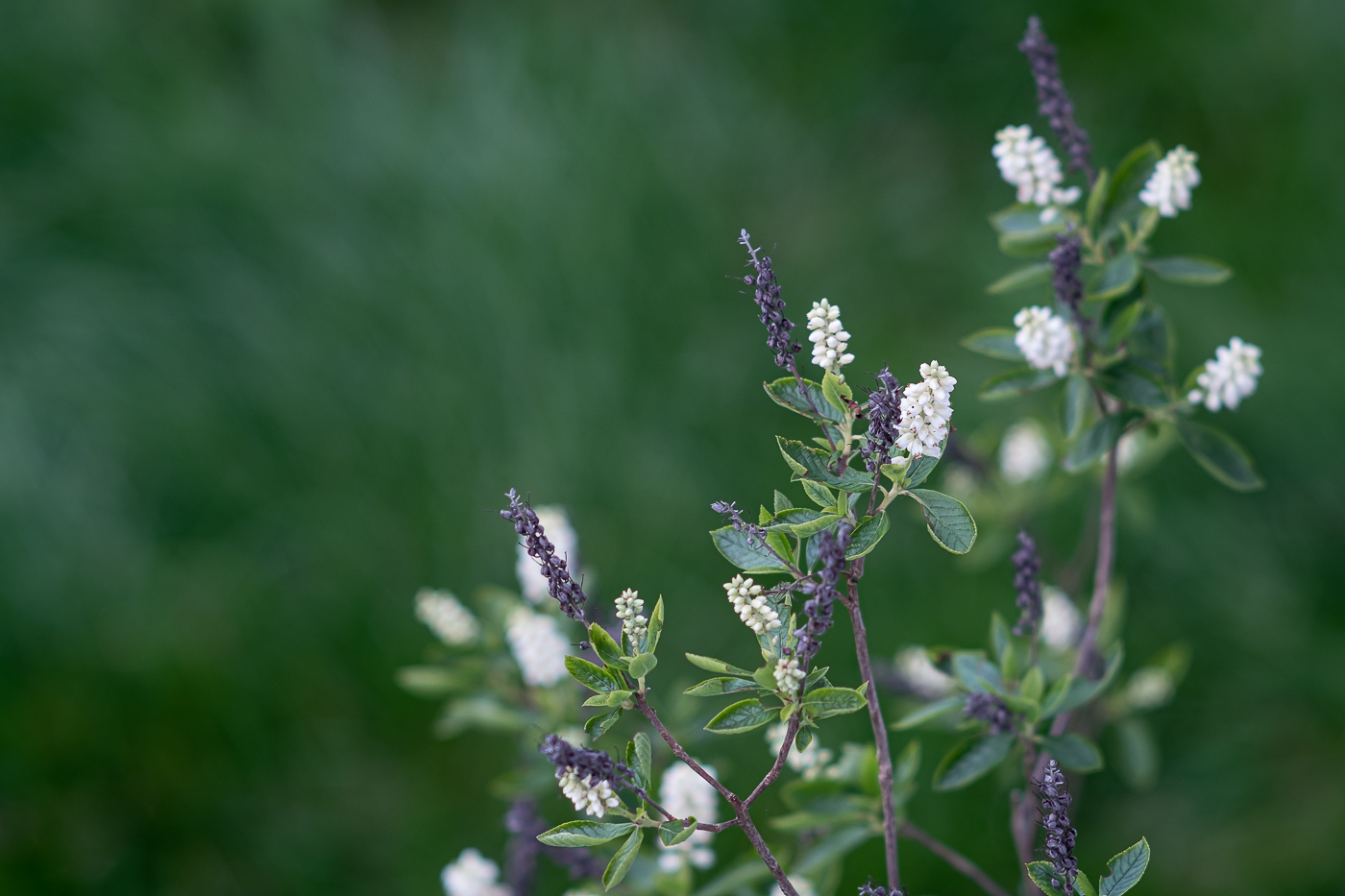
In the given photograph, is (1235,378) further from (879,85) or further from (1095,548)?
(879,85)

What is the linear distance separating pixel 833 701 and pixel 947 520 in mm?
176

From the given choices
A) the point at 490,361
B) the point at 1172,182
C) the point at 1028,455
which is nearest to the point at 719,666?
the point at 1172,182

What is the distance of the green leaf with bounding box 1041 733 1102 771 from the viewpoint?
1.15 metres

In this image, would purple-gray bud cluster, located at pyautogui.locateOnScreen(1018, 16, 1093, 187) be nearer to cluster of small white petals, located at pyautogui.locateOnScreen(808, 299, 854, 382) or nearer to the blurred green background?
cluster of small white petals, located at pyautogui.locateOnScreen(808, 299, 854, 382)

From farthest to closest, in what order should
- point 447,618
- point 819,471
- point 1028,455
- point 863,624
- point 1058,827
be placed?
point 1028,455, point 447,618, point 863,624, point 819,471, point 1058,827

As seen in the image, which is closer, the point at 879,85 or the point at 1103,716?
the point at 1103,716

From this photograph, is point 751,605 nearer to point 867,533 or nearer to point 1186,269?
point 867,533

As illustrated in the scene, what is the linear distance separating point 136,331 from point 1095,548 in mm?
2979

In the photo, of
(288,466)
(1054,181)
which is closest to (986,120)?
(288,466)

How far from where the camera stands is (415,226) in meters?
3.60

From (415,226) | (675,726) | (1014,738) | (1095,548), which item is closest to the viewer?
(1014,738)

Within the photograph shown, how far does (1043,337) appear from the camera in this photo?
1.16 metres

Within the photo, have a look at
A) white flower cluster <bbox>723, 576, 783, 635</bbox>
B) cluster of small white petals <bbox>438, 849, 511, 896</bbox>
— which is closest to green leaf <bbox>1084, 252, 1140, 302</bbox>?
white flower cluster <bbox>723, 576, 783, 635</bbox>

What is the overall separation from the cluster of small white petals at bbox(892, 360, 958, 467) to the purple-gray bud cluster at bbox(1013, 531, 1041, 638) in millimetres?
256
